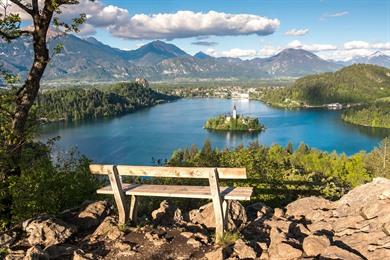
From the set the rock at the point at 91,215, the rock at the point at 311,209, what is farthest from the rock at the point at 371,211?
the rock at the point at 91,215

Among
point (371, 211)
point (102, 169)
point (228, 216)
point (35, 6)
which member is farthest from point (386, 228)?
point (35, 6)

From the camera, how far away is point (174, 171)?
8.53m

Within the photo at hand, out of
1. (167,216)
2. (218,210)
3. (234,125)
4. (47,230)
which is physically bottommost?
(234,125)

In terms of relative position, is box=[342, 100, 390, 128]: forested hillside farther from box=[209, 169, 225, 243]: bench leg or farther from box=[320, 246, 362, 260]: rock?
box=[320, 246, 362, 260]: rock

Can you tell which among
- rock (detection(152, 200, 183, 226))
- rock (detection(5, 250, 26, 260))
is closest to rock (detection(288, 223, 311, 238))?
rock (detection(152, 200, 183, 226))

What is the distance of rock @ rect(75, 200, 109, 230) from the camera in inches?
375

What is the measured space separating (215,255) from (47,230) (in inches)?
145

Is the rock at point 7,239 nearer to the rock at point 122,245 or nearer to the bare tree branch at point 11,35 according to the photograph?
the rock at point 122,245

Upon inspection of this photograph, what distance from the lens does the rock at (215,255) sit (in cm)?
745

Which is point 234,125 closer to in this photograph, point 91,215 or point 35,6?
point 91,215

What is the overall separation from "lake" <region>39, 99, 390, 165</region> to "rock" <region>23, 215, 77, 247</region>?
70930 mm

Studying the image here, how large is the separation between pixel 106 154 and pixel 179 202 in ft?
256

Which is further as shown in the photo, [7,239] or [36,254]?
[7,239]

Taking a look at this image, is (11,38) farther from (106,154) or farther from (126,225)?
(106,154)
